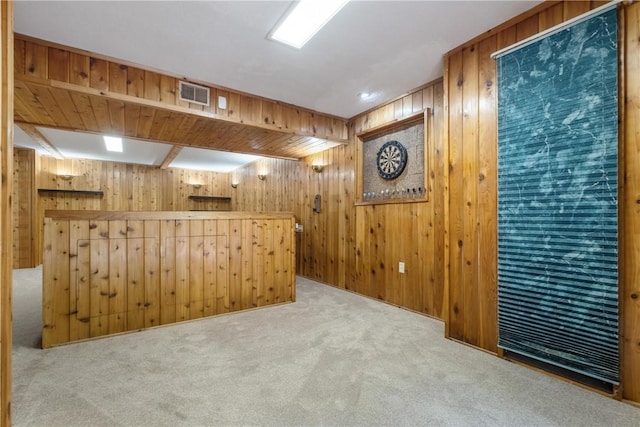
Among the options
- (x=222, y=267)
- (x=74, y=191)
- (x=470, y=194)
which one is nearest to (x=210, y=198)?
(x=74, y=191)

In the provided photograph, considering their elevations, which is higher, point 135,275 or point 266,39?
point 266,39

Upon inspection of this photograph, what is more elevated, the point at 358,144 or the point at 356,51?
the point at 356,51

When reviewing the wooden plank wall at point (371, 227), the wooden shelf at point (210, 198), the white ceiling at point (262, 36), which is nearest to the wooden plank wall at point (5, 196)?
the white ceiling at point (262, 36)

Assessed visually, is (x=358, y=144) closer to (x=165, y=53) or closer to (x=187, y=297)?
(x=165, y=53)

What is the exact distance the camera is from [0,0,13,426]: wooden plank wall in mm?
1080

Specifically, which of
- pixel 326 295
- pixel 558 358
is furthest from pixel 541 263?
pixel 326 295

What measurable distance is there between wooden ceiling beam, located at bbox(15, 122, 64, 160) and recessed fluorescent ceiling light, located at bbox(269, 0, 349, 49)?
371 centimetres

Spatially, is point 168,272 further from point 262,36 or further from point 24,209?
point 24,209

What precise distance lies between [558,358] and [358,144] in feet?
9.83

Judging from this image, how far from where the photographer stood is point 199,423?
1.41 m

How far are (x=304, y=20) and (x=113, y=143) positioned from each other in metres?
4.93

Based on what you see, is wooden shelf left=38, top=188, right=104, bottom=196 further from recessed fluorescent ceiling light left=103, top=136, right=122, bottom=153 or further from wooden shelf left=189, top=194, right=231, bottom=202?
wooden shelf left=189, top=194, right=231, bottom=202

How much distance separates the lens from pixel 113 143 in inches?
208

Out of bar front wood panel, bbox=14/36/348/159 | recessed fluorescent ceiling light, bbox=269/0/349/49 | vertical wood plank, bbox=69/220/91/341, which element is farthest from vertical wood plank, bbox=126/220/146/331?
recessed fluorescent ceiling light, bbox=269/0/349/49
